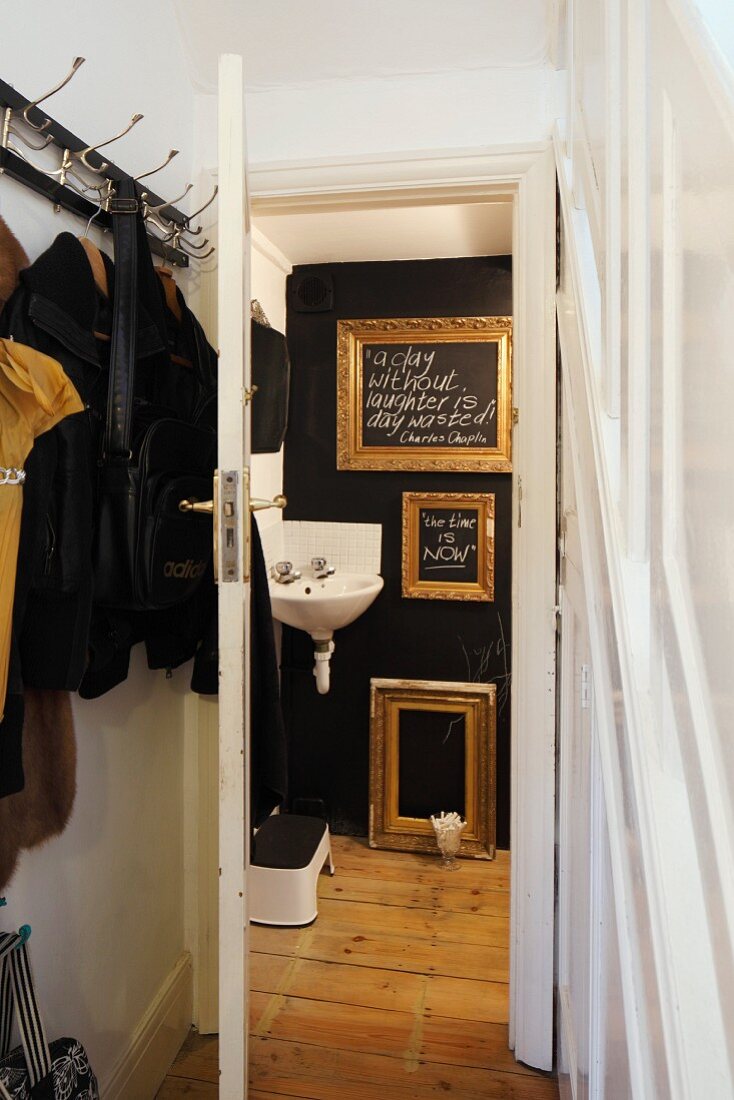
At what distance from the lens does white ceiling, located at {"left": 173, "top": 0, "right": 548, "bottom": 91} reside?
1.70 meters

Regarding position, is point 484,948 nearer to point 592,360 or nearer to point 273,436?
point 273,436

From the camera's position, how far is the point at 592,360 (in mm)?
978

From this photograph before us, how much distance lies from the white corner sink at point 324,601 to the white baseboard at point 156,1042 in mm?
1180

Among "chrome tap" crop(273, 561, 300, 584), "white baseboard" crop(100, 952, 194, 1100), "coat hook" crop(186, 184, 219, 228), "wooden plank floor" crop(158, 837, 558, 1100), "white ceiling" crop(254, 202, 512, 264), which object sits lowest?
"wooden plank floor" crop(158, 837, 558, 1100)

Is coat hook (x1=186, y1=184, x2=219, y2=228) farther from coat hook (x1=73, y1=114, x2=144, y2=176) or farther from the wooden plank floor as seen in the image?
the wooden plank floor

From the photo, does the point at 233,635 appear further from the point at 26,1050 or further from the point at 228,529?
the point at 26,1050

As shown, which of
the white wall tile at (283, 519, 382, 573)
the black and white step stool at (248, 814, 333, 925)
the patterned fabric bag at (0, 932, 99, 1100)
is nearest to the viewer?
the patterned fabric bag at (0, 932, 99, 1100)

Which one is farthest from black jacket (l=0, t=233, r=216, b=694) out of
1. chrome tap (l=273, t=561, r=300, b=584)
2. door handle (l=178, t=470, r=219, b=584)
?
chrome tap (l=273, t=561, r=300, b=584)

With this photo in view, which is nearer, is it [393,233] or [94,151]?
[94,151]

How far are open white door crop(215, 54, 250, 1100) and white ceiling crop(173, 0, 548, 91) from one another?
715mm

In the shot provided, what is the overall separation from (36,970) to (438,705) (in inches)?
75.3

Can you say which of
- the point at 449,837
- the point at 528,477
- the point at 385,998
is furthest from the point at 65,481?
the point at 449,837

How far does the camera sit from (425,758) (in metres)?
3.08

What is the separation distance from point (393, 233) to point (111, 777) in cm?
208
